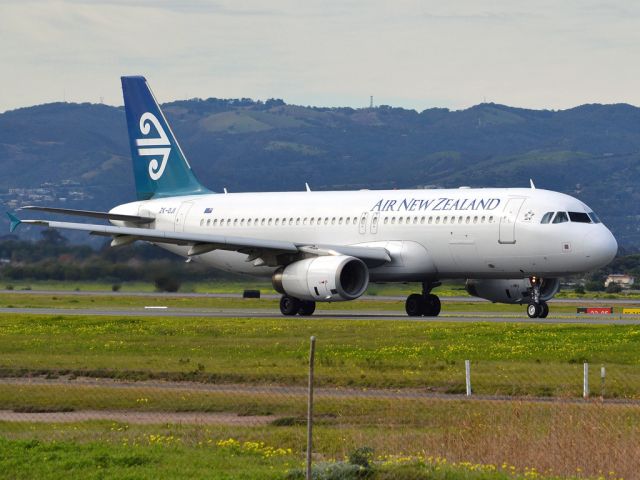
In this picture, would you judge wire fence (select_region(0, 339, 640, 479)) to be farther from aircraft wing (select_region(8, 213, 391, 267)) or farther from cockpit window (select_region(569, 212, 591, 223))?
aircraft wing (select_region(8, 213, 391, 267))

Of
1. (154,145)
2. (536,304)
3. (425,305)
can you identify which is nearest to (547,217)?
(536,304)

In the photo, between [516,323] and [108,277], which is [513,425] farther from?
[108,277]

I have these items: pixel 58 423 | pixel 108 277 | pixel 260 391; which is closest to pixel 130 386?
pixel 260 391

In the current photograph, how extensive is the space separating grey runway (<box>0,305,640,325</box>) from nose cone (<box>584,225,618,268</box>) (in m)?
2.06

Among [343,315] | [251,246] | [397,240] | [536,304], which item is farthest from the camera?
[343,315]

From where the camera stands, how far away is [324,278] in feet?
164

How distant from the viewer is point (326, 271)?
164ft

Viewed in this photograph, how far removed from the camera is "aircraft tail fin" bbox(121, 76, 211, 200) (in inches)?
2491

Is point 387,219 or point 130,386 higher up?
point 387,219

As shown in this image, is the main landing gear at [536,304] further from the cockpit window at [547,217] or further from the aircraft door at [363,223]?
the aircraft door at [363,223]

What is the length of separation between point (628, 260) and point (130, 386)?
125 metres

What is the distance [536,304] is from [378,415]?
2589 cm

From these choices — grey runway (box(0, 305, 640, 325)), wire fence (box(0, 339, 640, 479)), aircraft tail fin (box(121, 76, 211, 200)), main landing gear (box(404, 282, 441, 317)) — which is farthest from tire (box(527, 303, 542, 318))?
aircraft tail fin (box(121, 76, 211, 200))

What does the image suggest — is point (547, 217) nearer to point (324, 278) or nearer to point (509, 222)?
point (509, 222)
